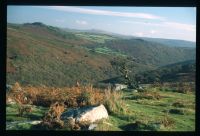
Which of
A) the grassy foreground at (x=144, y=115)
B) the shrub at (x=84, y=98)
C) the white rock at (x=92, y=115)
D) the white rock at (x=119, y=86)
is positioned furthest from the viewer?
the white rock at (x=119, y=86)

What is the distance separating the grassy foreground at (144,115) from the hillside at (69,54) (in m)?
0.79

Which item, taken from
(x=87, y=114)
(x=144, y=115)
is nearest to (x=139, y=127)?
(x=144, y=115)

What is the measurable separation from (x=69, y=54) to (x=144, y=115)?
239 centimetres

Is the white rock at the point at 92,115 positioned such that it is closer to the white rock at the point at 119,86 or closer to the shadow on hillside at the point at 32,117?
the white rock at the point at 119,86

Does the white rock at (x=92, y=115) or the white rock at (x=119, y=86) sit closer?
the white rock at (x=92, y=115)

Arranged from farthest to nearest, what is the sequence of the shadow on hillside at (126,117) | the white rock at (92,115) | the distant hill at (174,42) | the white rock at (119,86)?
the white rock at (119,86) < the distant hill at (174,42) < the shadow on hillside at (126,117) < the white rock at (92,115)

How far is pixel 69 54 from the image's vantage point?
9.59m

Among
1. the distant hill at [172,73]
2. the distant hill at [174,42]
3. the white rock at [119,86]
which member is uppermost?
the distant hill at [174,42]

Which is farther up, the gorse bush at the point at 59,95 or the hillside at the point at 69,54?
the hillside at the point at 69,54

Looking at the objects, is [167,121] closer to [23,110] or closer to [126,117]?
[126,117]

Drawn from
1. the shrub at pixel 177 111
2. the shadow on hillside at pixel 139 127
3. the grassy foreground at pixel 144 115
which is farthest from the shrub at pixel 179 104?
the shadow on hillside at pixel 139 127

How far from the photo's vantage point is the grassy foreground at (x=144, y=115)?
29.6ft
